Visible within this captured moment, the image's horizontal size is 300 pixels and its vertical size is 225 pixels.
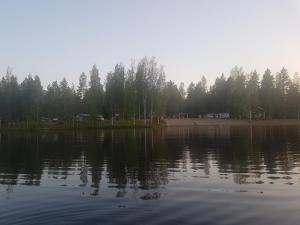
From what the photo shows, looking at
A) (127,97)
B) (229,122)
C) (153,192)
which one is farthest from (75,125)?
(153,192)

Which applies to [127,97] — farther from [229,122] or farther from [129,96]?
[229,122]

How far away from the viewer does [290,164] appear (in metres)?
33.2

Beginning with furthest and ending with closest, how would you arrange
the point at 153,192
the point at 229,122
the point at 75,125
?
1. the point at 229,122
2. the point at 75,125
3. the point at 153,192

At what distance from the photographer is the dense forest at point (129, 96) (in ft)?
472

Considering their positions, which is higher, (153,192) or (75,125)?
(75,125)

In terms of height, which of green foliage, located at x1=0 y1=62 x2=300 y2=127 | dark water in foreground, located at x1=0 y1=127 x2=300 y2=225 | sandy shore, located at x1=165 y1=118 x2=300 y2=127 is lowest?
dark water in foreground, located at x1=0 y1=127 x2=300 y2=225

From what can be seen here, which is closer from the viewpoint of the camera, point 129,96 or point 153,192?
point 153,192

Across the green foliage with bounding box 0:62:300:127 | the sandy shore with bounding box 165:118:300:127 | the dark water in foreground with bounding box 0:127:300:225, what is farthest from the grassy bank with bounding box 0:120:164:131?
the dark water in foreground with bounding box 0:127:300:225

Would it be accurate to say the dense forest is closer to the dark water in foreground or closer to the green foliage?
the green foliage

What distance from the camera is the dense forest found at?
5664 inches

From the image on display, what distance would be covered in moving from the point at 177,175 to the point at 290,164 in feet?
34.2

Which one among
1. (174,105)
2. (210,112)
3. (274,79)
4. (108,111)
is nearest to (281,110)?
(274,79)

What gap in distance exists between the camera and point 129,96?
140 m

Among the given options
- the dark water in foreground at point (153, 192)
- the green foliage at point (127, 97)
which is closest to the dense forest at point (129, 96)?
the green foliage at point (127, 97)
